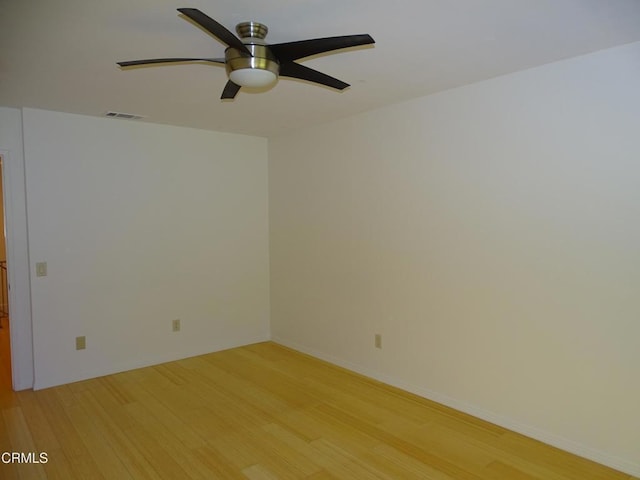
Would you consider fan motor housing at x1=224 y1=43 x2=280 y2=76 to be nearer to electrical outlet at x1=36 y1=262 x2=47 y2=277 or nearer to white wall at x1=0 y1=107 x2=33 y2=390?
white wall at x1=0 y1=107 x2=33 y2=390

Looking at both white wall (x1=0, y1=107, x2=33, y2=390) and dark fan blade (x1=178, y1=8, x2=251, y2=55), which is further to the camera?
white wall (x1=0, y1=107, x2=33, y2=390)

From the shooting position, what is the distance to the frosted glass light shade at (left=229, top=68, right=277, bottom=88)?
2.03 m

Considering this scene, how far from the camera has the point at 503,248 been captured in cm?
298

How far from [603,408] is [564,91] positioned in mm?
1959

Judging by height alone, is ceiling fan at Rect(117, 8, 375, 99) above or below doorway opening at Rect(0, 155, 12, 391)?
above

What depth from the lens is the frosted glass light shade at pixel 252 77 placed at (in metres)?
2.03

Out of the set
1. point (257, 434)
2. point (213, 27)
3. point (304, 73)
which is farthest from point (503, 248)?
point (213, 27)

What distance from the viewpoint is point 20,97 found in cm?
328

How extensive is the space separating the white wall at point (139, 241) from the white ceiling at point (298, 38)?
62 centimetres

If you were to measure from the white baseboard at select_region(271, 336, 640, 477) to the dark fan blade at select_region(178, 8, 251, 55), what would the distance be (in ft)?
9.50

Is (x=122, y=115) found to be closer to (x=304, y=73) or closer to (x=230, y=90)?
(x=230, y=90)

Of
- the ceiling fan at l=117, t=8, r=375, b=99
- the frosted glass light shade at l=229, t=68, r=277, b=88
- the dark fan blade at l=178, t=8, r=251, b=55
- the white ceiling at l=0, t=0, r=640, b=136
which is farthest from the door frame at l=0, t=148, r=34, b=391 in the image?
the dark fan blade at l=178, t=8, r=251, b=55

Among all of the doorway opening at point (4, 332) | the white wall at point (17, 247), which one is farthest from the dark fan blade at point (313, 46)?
the doorway opening at point (4, 332)

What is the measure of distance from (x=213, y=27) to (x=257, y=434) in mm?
2544
